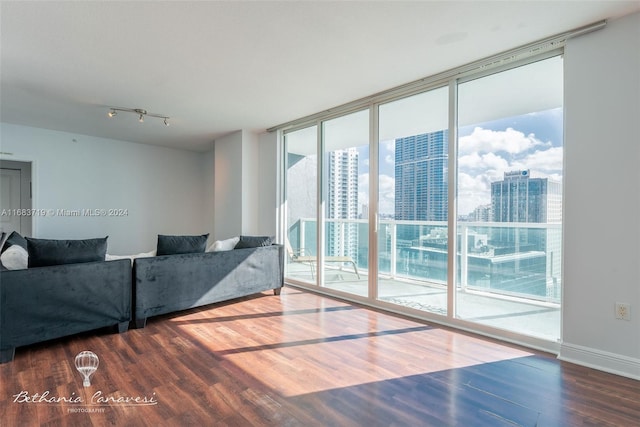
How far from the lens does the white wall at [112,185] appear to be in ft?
17.8

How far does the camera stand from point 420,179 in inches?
138

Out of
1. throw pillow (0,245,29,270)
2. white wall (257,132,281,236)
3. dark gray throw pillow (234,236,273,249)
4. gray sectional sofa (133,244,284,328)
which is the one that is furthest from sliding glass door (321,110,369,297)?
throw pillow (0,245,29,270)

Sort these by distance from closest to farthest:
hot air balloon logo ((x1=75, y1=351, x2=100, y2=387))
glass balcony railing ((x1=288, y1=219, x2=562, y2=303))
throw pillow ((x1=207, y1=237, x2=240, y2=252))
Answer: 1. hot air balloon logo ((x1=75, y1=351, x2=100, y2=387))
2. glass balcony railing ((x1=288, y1=219, x2=562, y2=303))
3. throw pillow ((x1=207, y1=237, x2=240, y2=252))

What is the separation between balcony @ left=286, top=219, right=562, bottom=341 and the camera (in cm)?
281

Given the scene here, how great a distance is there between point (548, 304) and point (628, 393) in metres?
0.95

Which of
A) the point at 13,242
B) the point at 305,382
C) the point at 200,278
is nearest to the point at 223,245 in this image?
the point at 200,278

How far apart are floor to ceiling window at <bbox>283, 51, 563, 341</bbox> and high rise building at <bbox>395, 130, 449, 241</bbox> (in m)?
0.01

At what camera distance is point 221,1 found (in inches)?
83.1

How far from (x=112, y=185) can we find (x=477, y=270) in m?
6.57

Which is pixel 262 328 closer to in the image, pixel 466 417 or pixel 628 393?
pixel 466 417

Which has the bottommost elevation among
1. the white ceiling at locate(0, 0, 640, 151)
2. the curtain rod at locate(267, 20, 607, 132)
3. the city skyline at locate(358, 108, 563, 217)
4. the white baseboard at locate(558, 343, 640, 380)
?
the white baseboard at locate(558, 343, 640, 380)

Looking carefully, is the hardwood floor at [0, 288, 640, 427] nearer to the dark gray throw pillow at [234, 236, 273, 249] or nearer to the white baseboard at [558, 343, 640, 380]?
the white baseboard at [558, 343, 640, 380]

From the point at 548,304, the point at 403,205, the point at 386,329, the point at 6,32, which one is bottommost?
the point at 386,329

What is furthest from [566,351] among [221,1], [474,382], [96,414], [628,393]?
[221,1]
